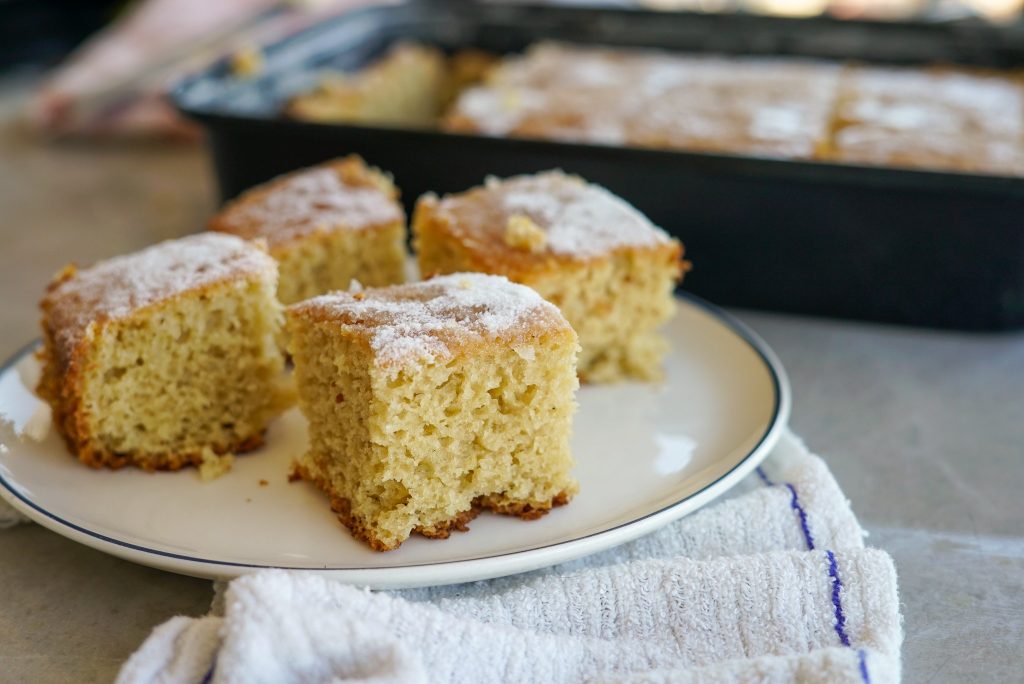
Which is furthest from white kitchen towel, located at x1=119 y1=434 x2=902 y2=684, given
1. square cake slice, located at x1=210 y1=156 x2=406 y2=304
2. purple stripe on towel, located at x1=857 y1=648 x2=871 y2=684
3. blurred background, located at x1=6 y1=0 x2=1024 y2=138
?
blurred background, located at x1=6 y1=0 x2=1024 y2=138

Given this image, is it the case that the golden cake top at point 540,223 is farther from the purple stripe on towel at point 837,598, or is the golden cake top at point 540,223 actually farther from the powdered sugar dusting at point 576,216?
the purple stripe on towel at point 837,598

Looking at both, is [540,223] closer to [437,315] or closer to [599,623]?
[437,315]

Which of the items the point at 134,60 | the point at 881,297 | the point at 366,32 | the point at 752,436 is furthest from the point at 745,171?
the point at 134,60

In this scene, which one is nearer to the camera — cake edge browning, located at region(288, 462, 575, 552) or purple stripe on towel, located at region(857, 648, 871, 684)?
purple stripe on towel, located at region(857, 648, 871, 684)

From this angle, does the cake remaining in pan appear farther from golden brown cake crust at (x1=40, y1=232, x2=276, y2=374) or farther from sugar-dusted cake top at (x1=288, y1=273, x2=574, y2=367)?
golden brown cake crust at (x1=40, y1=232, x2=276, y2=374)

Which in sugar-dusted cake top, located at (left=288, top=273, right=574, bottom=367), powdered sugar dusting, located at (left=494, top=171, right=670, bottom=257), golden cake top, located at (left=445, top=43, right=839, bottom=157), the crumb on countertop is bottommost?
the crumb on countertop

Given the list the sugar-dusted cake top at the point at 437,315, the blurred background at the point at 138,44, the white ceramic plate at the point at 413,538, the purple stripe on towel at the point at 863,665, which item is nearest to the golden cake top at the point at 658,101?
the blurred background at the point at 138,44
